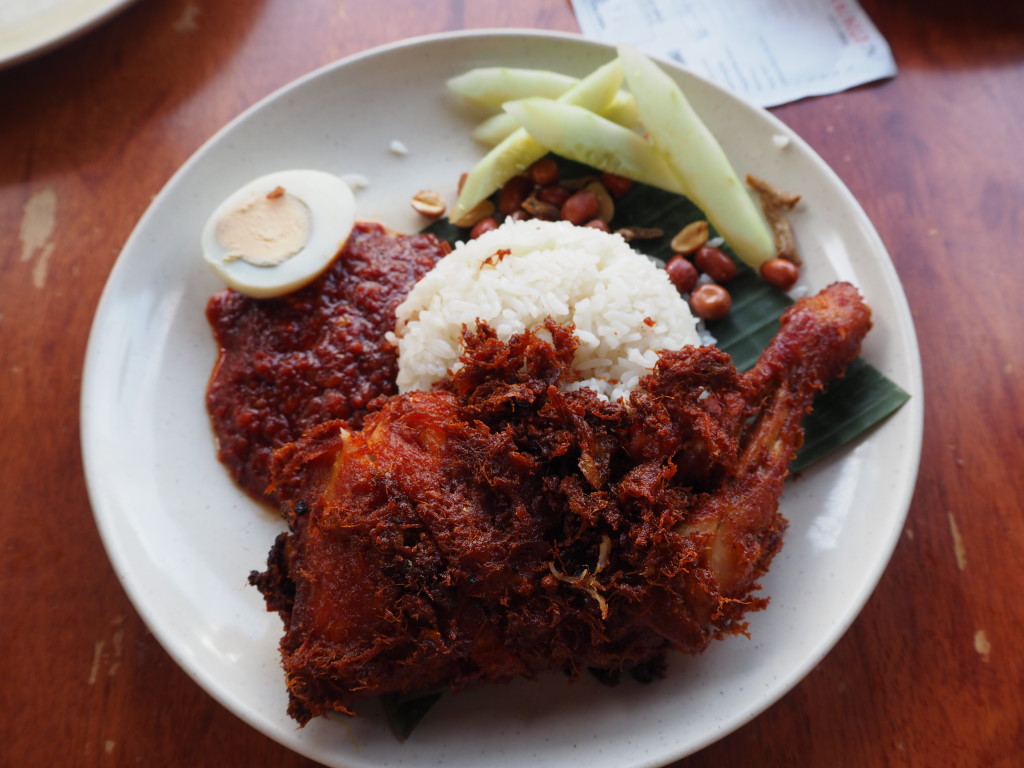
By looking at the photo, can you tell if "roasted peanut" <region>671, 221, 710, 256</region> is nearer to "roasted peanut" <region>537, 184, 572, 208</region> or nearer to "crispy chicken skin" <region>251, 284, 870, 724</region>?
"roasted peanut" <region>537, 184, 572, 208</region>

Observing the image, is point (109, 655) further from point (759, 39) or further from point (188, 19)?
point (759, 39)

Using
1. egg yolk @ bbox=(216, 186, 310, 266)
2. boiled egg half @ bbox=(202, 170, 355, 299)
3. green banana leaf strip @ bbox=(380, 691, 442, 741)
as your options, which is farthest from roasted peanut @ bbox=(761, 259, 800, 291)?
green banana leaf strip @ bbox=(380, 691, 442, 741)

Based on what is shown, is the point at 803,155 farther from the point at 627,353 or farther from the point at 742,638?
the point at 742,638

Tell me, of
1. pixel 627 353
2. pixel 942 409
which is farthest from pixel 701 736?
pixel 942 409

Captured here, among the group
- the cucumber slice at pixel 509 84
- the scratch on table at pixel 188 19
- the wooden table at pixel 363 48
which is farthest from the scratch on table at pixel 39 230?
the cucumber slice at pixel 509 84

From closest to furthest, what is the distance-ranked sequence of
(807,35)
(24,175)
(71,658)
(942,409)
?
(71,658)
(942,409)
(24,175)
(807,35)

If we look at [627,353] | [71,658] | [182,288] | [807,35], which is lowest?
[71,658]

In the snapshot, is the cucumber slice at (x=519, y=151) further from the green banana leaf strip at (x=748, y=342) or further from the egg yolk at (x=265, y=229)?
the egg yolk at (x=265, y=229)

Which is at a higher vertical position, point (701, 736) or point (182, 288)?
point (182, 288)
